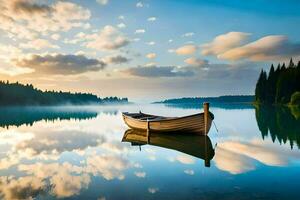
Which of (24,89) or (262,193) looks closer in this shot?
(262,193)

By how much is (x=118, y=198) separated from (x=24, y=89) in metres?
206

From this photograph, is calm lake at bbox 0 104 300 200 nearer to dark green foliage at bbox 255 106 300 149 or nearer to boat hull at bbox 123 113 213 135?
dark green foliage at bbox 255 106 300 149

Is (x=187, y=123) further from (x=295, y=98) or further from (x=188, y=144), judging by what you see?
(x=295, y=98)

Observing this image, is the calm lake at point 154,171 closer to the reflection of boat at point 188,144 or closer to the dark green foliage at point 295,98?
the reflection of boat at point 188,144

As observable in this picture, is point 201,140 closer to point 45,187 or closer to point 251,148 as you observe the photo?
point 251,148

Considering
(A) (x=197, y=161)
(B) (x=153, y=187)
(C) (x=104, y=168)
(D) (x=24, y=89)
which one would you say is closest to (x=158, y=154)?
(A) (x=197, y=161)

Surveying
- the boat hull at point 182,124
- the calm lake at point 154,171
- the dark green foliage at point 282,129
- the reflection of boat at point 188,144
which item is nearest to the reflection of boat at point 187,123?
the boat hull at point 182,124

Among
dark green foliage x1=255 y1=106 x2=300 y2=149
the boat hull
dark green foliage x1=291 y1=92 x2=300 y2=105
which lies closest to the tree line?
dark green foliage x1=291 y1=92 x2=300 y2=105

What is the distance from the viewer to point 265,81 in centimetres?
10756

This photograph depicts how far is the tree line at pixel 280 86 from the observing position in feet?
290

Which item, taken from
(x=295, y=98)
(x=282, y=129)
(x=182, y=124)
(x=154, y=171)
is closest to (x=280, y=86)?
(x=295, y=98)

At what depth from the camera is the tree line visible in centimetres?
8838

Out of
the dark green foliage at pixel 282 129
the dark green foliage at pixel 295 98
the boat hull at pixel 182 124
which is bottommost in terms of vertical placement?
the dark green foliage at pixel 282 129

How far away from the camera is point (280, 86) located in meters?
91.4
